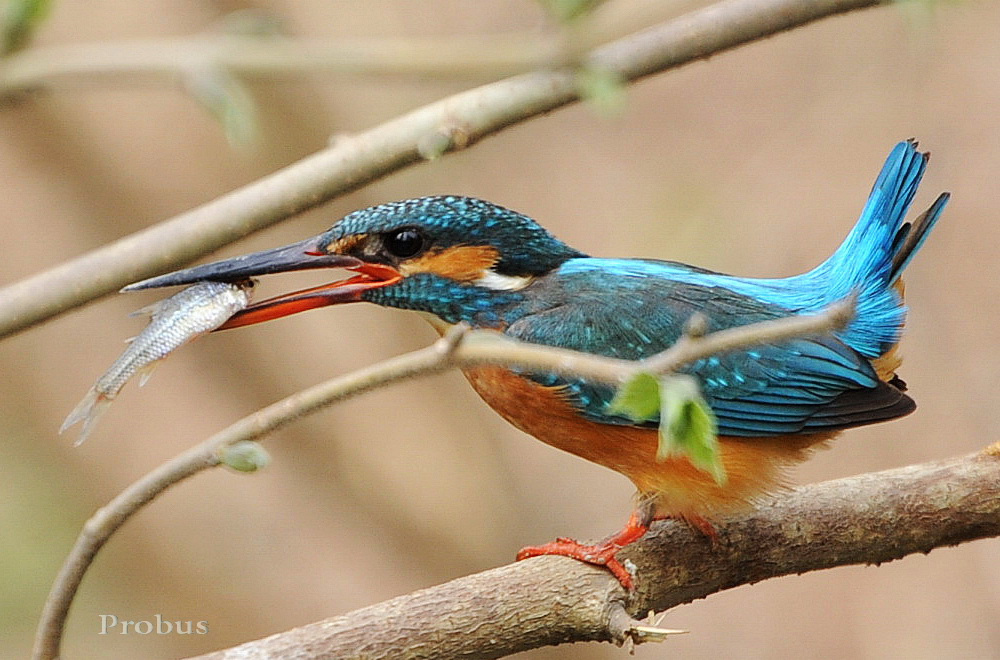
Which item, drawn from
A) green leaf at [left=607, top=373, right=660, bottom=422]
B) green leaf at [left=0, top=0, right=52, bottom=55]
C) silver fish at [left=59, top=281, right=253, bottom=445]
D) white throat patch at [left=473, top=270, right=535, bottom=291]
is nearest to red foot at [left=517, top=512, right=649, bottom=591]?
white throat patch at [left=473, top=270, right=535, bottom=291]

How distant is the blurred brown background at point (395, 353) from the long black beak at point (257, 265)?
146 centimetres

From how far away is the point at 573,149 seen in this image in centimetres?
636

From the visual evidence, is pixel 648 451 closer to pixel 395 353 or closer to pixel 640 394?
pixel 640 394

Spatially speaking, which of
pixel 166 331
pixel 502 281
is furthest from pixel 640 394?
pixel 502 281

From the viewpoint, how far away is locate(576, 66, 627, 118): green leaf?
7.01 feet

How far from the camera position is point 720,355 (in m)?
2.70

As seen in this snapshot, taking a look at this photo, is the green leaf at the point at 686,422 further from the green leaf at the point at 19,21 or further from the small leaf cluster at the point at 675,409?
the green leaf at the point at 19,21

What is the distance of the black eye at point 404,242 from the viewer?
2551 millimetres

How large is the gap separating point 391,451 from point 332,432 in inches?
10.2

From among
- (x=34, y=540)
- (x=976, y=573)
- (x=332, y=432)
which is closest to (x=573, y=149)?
(x=332, y=432)

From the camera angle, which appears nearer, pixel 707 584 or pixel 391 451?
pixel 707 584

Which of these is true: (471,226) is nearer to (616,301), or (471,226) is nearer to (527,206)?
(616,301)

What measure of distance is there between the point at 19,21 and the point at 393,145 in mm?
734

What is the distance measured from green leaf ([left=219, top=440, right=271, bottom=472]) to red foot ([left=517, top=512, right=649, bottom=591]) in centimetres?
108
